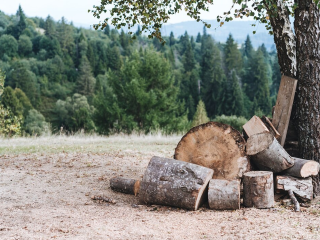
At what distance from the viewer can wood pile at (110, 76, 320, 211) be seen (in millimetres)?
5246

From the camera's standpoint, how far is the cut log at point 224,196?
5.20 m

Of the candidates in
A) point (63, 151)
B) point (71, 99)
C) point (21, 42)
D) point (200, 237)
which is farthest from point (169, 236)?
point (21, 42)

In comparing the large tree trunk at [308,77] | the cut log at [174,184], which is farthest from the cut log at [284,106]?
the cut log at [174,184]

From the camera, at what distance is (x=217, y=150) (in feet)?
19.7

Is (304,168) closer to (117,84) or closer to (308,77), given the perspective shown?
(308,77)

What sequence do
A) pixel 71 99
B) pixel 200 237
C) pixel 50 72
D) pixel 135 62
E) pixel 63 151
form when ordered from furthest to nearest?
pixel 50 72, pixel 71 99, pixel 135 62, pixel 63 151, pixel 200 237

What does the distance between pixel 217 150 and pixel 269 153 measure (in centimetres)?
85

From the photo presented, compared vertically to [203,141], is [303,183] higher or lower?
lower

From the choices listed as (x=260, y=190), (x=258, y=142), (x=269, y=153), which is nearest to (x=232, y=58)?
(x=258, y=142)

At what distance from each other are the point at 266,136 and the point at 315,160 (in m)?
0.96

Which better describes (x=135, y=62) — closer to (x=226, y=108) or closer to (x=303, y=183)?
(x=303, y=183)

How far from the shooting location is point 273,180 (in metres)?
5.67

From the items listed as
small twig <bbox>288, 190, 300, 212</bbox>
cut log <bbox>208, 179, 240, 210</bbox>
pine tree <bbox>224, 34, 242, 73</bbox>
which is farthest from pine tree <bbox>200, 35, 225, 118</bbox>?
cut log <bbox>208, 179, 240, 210</bbox>

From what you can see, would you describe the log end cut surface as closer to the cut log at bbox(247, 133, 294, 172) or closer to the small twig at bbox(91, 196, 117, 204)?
the cut log at bbox(247, 133, 294, 172)
